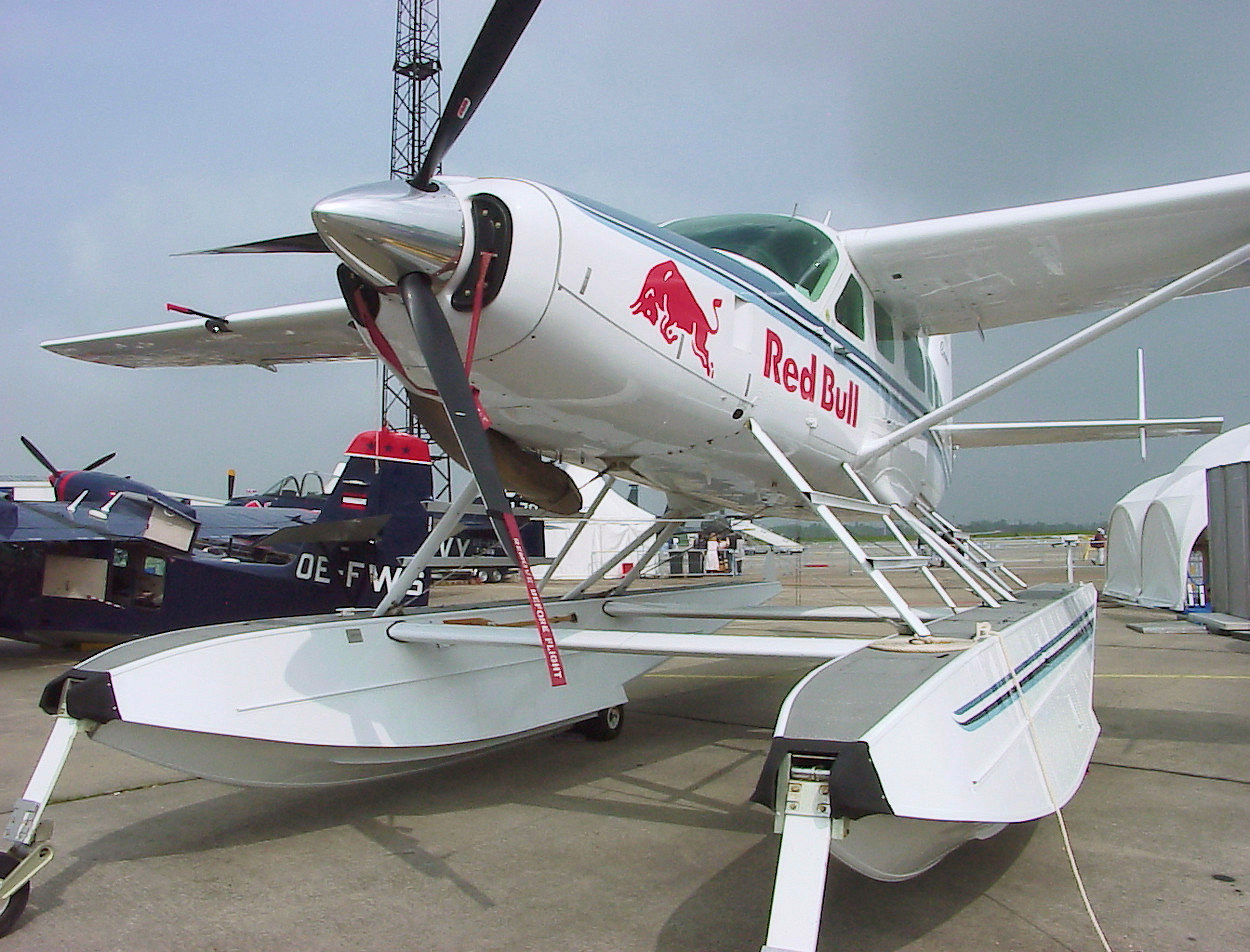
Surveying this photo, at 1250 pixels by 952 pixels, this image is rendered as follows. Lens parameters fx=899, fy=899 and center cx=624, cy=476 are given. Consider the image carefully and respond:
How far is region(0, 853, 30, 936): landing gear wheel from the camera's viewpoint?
2836 mm

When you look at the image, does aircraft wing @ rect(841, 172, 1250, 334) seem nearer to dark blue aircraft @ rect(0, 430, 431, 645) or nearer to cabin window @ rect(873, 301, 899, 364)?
cabin window @ rect(873, 301, 899, 364)

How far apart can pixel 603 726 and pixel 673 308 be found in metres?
3.05

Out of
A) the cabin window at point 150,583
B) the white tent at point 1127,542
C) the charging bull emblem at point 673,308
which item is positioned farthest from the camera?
the white tent at point 1127,542

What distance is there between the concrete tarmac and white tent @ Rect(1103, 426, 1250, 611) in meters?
11.1

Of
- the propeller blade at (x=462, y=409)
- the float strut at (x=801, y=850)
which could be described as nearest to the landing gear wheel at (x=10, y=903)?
the propeller blade at (x=462, y=409)

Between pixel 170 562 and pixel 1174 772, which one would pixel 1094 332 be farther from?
pixel 170 562

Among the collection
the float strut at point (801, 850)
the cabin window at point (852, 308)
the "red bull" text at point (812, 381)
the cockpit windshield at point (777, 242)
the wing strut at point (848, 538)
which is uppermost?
the cockpit windshield at point (777, 242)

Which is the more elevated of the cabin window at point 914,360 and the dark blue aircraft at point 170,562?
the cabin window at point 914,360

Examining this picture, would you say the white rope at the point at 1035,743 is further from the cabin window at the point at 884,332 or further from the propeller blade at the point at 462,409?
the cabin window at the point at 884,332

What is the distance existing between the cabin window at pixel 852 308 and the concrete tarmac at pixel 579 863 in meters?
2.59

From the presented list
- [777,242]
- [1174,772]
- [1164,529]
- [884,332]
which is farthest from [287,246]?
[1164,529]

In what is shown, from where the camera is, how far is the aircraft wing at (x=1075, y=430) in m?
7.26

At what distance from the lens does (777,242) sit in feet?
15.9

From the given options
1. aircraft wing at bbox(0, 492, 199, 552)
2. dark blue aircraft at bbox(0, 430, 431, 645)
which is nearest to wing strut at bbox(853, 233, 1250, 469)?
dark blue aircraft at bbox(0, 430, 431, 645)
